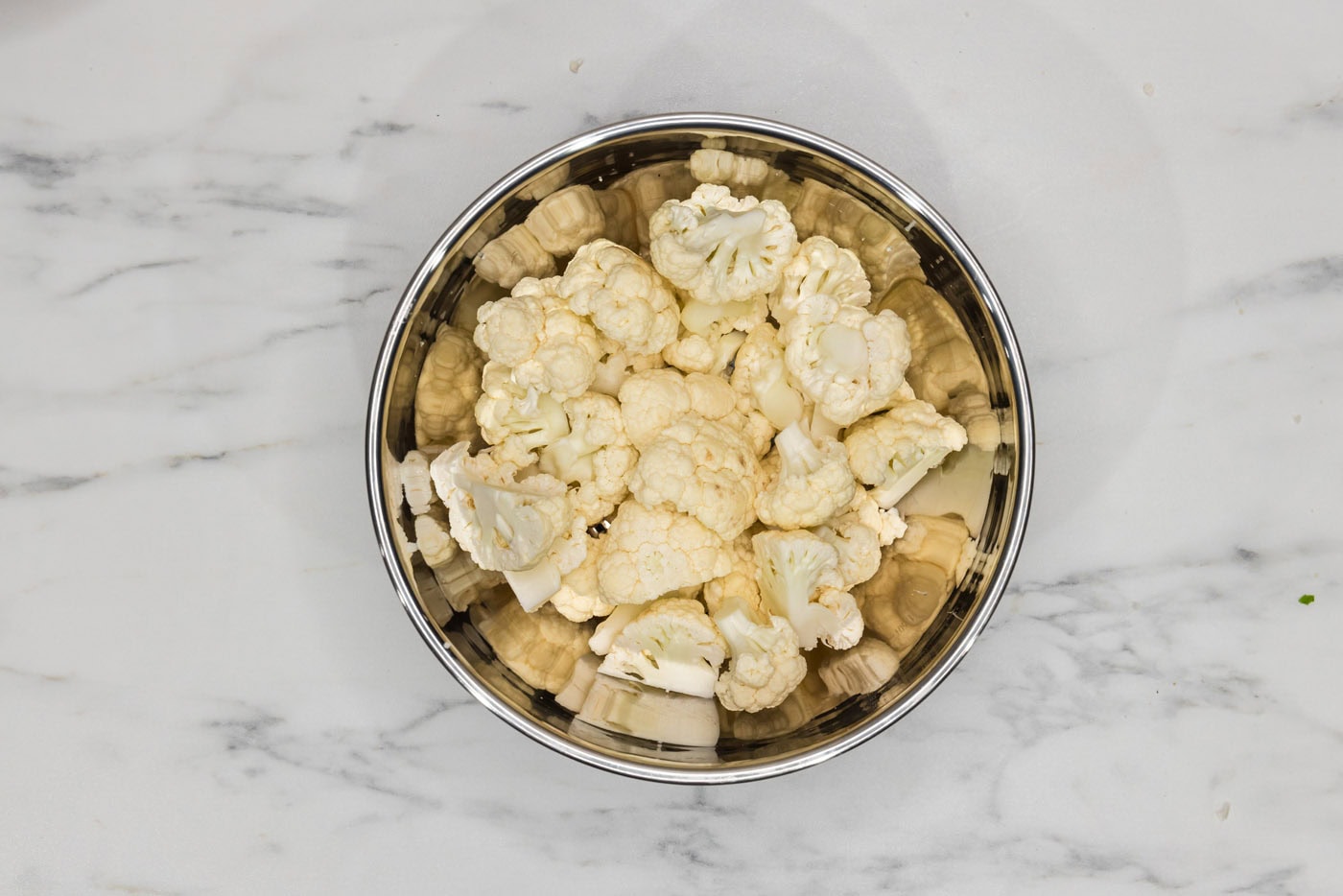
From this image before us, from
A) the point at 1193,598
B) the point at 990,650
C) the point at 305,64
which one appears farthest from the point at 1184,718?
the point at 305,64

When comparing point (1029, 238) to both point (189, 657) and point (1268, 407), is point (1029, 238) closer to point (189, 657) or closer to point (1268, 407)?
point (1268, 407)

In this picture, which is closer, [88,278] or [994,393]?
[994,393]

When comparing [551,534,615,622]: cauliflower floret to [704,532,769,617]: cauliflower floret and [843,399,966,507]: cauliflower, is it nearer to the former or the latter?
[704,532,769,617]: cauliflower floret

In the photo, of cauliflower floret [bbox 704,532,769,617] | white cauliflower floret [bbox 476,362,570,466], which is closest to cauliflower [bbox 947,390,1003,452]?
cauliflower floret [bbox 704,532,769,617]

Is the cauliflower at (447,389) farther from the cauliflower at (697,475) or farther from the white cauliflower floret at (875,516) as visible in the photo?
the white cauliflower floret at (875,516)

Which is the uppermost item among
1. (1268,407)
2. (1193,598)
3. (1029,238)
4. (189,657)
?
(1029,238)

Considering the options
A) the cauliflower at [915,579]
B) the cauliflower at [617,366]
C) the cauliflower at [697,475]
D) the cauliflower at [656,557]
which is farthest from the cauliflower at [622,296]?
the cauliflower at [915,579]
